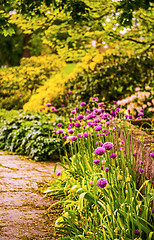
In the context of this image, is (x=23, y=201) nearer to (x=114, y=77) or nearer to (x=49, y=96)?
(x=114, y=77)

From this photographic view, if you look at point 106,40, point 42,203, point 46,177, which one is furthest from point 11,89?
point 42,203

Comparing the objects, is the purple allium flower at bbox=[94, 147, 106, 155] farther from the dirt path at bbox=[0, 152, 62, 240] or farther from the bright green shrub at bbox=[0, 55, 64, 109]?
the bright green shrub at bbox=[0, 55, 64, 109]

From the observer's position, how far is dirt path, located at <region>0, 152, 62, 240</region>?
2.77 m

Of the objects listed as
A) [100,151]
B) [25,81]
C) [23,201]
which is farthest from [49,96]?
[100,151]

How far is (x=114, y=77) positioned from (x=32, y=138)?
340 cm

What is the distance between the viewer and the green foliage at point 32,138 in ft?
19.3

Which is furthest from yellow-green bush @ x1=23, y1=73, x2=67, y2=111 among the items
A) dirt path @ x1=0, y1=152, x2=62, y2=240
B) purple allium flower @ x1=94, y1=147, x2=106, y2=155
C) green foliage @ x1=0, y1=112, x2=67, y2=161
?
purple allium flower @ x1=94, y1=147, x2=106, y2=155

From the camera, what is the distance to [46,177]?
4.66m

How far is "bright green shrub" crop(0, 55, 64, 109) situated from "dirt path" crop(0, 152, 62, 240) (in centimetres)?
839

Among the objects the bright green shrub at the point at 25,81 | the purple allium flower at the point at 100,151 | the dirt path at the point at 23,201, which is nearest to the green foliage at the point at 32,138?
the dirt path at the point at 23,201

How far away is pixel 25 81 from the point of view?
14258 millimetres

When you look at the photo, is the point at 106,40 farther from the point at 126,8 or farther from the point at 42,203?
the point at 42,203

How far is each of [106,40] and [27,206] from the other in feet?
20.0

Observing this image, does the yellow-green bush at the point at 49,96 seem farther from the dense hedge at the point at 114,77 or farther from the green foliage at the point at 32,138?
the green foliage at the point at 32,138
